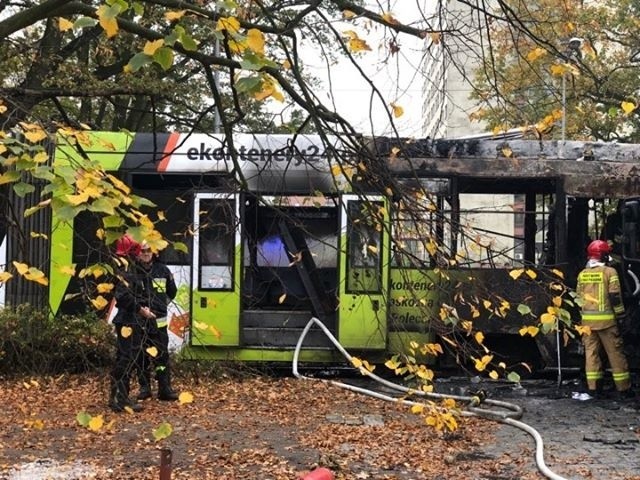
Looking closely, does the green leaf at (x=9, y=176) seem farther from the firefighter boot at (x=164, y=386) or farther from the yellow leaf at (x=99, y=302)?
the firefighter boot at (x=164, y=386)

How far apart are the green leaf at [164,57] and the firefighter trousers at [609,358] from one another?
7.60 meters

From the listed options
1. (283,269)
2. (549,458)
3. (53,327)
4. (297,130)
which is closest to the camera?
(297,130)

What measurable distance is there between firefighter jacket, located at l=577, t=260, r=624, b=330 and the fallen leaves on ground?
2.65 m

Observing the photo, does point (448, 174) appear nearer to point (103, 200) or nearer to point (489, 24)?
point (489, 24)

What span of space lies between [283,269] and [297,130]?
643 centimetres

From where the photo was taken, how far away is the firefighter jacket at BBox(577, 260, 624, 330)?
9.81 m

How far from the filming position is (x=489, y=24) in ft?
17.6

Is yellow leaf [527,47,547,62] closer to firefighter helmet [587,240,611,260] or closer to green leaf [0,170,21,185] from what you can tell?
green leaf [0,170,21,185]

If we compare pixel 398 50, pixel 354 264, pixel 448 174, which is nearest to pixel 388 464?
pixel 398 50

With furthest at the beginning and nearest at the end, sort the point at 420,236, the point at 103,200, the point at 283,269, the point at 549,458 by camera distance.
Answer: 1. the point at 283,269
2. the point at 549,458
3. the point at 420,236
4. the point at 103,200

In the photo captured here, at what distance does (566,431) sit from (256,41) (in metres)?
5.83

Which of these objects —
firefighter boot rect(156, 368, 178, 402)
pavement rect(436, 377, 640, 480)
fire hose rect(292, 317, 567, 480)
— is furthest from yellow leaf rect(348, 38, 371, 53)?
firefighter boot rect(156, 368, 178, 402)

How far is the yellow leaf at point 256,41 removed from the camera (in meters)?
3.54

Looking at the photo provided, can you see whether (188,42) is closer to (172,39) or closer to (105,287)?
(172,39)
